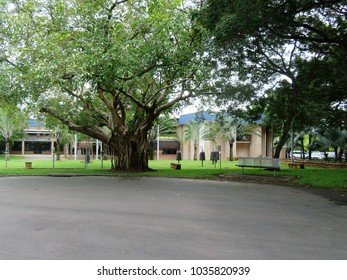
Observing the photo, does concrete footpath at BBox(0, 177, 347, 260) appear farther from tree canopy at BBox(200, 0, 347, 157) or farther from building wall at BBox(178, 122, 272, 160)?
building wall at BBox(178, 122, 272, 160)

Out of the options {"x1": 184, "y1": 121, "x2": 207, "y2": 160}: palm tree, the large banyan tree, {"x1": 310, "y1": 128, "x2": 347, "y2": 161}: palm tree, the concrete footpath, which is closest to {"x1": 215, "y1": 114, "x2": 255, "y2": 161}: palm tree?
{"x1": 184, "y1": 121, "x2": 207, "y2": 160}: palm tree

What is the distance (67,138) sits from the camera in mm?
49031

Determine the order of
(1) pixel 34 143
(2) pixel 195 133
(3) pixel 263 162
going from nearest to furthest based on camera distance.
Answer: (3) pixel 263 162 < (2) pixel 195 133 < (1) pixel 34 143

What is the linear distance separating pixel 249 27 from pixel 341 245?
8024 mm

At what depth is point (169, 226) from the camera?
20.8 ft

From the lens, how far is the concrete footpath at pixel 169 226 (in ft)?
15.8

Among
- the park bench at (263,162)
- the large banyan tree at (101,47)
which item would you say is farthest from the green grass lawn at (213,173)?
the large banyan tree at (101,47)

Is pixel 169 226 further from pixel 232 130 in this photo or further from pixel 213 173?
pixel 232 130

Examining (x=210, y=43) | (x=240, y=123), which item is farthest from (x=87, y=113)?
(x=240, y=123)

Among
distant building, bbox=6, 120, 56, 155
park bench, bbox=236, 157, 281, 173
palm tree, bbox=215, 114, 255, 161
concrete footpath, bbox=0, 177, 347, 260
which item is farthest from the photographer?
distant building, bbox=6, 120, 56, 155

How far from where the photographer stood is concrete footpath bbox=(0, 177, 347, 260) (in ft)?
15.8

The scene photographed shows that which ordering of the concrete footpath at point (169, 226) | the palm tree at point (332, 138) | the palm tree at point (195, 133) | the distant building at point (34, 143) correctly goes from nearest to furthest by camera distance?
the concrete footpath at point (169, 226) → the palm tree at point (332, 138) → the palm tree at point (195, 133) → the distant building at point (34, 143)

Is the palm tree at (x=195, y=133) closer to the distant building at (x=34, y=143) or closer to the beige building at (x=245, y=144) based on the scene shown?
the beige building at (x=245, y=144)

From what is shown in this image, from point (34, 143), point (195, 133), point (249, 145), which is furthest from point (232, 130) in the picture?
point (34, 143)
